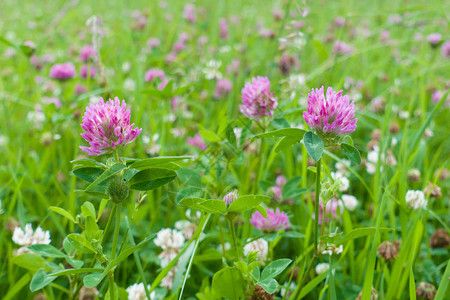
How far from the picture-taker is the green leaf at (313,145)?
2.01ft

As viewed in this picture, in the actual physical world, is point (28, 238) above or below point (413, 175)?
below

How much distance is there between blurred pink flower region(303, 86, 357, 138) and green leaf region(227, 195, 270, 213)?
147 mm

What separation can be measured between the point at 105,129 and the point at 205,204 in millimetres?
199

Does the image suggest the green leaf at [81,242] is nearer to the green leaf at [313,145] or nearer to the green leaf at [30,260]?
the green leaf at [30,260]

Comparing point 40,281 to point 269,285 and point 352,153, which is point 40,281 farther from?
point 352,153

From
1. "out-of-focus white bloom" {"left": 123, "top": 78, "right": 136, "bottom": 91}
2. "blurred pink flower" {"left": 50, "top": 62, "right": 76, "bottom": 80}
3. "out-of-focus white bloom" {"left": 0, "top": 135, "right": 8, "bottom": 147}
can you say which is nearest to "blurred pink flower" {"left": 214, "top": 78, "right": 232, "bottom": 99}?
"out-of-focus white bloom" {"left": 123, "top": 78, "right": 136, "bottom": 91}

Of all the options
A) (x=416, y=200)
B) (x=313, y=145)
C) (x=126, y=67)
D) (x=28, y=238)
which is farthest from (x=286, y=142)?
(x=126, y=67)

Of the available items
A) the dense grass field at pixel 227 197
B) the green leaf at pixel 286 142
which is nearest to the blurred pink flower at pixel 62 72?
the dense grass field at pixel 227 197

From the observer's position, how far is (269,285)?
2.24 ft

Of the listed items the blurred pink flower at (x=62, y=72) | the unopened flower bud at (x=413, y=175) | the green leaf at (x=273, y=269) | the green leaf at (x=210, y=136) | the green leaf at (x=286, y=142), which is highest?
the blurred pink flower at (x=62, y=72)

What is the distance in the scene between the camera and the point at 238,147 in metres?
1.07

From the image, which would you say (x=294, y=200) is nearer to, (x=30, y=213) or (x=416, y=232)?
(x=416, y=232)

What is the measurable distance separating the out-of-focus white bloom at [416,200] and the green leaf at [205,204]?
54 centimetres

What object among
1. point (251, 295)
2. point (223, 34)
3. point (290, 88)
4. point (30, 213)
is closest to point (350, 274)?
point (251, 295)
